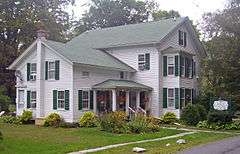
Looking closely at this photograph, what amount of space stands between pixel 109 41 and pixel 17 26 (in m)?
13.8

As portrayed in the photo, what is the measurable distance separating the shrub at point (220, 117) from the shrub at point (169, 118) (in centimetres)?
436

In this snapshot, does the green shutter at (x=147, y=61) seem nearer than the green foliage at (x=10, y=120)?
No

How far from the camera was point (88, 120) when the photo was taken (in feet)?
97.0

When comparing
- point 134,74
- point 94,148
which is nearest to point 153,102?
point 134,74

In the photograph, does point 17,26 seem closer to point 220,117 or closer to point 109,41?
point 109,41

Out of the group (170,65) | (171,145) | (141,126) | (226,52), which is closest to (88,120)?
(141,126)

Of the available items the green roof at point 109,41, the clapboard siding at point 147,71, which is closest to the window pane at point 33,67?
the green roof at point 109,41

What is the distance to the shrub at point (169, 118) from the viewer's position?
33.6m

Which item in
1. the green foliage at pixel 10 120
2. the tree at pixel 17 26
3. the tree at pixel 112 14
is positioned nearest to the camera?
the green foliage at pixel 10 120

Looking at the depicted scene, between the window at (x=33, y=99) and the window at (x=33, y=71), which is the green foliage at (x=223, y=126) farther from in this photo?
the window at (x=33, y=71)

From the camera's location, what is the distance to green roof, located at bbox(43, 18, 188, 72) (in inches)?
1292

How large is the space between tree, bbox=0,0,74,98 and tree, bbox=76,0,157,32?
1700 centimetres

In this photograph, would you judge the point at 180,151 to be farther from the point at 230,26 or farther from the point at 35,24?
the point at 35,24

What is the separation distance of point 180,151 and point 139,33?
22.0m
